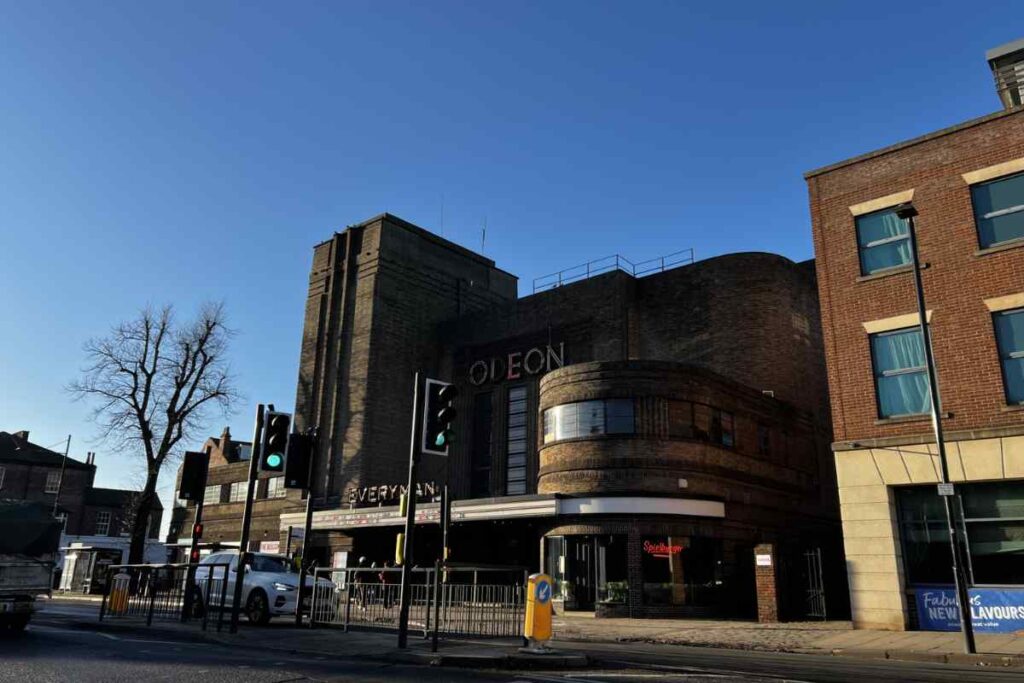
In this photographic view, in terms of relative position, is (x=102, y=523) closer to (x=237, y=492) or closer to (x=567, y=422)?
(x=237, y=492)

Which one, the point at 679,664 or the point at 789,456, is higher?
the point at 789,456

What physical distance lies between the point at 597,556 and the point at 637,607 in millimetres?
2158

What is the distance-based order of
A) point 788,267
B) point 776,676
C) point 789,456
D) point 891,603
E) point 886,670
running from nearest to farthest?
1. point 776,676
2. point 886,670
3. point 891,603
4. point 789,456
5. point 788,267

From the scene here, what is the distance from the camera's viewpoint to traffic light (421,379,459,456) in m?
12.9

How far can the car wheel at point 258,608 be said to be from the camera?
18.7 m

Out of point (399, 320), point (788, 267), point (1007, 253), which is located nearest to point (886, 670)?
point (1007, 253)

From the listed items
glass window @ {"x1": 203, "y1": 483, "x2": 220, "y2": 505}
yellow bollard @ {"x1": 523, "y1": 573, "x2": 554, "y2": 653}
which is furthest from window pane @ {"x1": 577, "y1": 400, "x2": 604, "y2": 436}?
glass window @ {"x1": 203, "y1": 483, "x2": 220, "y2": 505}

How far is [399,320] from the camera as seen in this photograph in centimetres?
4638

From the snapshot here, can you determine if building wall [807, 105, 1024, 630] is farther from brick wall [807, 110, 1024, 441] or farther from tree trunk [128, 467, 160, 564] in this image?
tree trunk [128, 467, 160, 564]

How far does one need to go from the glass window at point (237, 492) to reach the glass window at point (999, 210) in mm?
44990

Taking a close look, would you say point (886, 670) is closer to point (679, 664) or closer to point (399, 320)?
point (679, 664)

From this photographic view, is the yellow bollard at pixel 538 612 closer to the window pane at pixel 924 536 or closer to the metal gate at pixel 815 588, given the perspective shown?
the window pane at pixel 924 536

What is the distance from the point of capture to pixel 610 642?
1650 cm

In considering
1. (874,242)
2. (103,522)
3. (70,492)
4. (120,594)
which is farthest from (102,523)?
(874,242)
